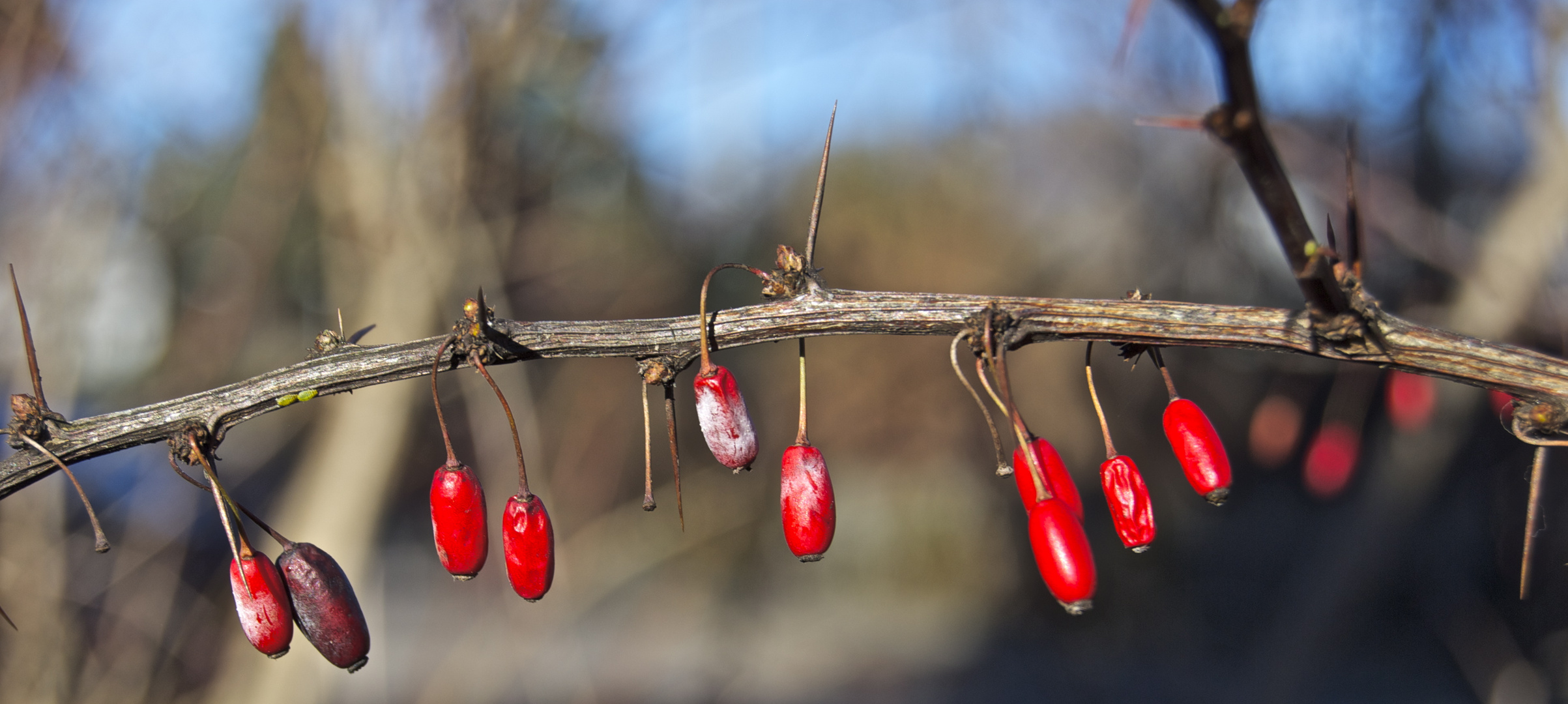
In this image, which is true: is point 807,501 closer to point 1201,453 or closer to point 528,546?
point 528,546

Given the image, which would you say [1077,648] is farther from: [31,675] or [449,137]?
[31,675]

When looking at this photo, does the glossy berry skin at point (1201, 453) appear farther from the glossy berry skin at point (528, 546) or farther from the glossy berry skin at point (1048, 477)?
the glossy berry skin at point (528, 546)

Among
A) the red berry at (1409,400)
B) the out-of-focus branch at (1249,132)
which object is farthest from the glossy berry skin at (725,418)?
the red berry at (1409,400)

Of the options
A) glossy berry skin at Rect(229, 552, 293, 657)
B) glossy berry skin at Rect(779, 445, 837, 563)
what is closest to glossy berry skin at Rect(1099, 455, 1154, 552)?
glossy berry skin at Rect(779, 445, 837, 563)

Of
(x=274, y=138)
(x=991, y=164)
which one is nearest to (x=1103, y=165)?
(x=991, y=164)

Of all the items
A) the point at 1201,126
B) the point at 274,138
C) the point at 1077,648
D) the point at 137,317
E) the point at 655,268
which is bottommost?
the point at 1077,648
